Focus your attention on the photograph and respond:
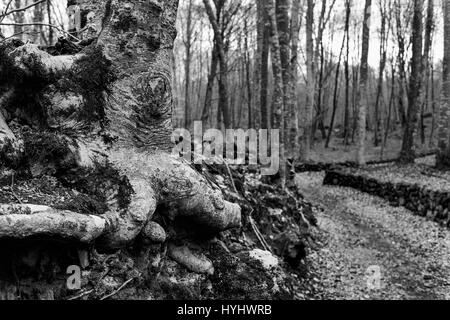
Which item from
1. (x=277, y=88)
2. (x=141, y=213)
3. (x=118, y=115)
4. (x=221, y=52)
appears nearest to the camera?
(x=141, y=213)

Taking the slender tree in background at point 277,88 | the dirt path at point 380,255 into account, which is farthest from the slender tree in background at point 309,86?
the slender tree in background at point 277,88

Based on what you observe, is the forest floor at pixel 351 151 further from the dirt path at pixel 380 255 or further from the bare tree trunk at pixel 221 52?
the dirt path at pixel 380 255

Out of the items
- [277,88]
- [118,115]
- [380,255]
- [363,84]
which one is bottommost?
[380,255]

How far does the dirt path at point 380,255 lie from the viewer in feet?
22.3

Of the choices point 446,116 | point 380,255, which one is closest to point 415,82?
point 446,116

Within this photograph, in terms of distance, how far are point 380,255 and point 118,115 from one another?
21.2 feet

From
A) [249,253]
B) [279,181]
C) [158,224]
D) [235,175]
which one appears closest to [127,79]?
[158,224]

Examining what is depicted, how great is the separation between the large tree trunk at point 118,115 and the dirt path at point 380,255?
3.53m

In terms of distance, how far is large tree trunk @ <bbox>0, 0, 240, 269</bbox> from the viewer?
3705 millimetres

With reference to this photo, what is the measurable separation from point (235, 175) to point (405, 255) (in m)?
3.83

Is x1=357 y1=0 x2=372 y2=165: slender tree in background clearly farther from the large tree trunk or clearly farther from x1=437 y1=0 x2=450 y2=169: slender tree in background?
the large tree trunk

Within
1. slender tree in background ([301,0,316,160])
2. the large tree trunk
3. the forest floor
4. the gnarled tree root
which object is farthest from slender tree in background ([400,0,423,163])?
the large tree trunk

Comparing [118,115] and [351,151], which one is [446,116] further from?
[351,151]

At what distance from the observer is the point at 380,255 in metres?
8.52
